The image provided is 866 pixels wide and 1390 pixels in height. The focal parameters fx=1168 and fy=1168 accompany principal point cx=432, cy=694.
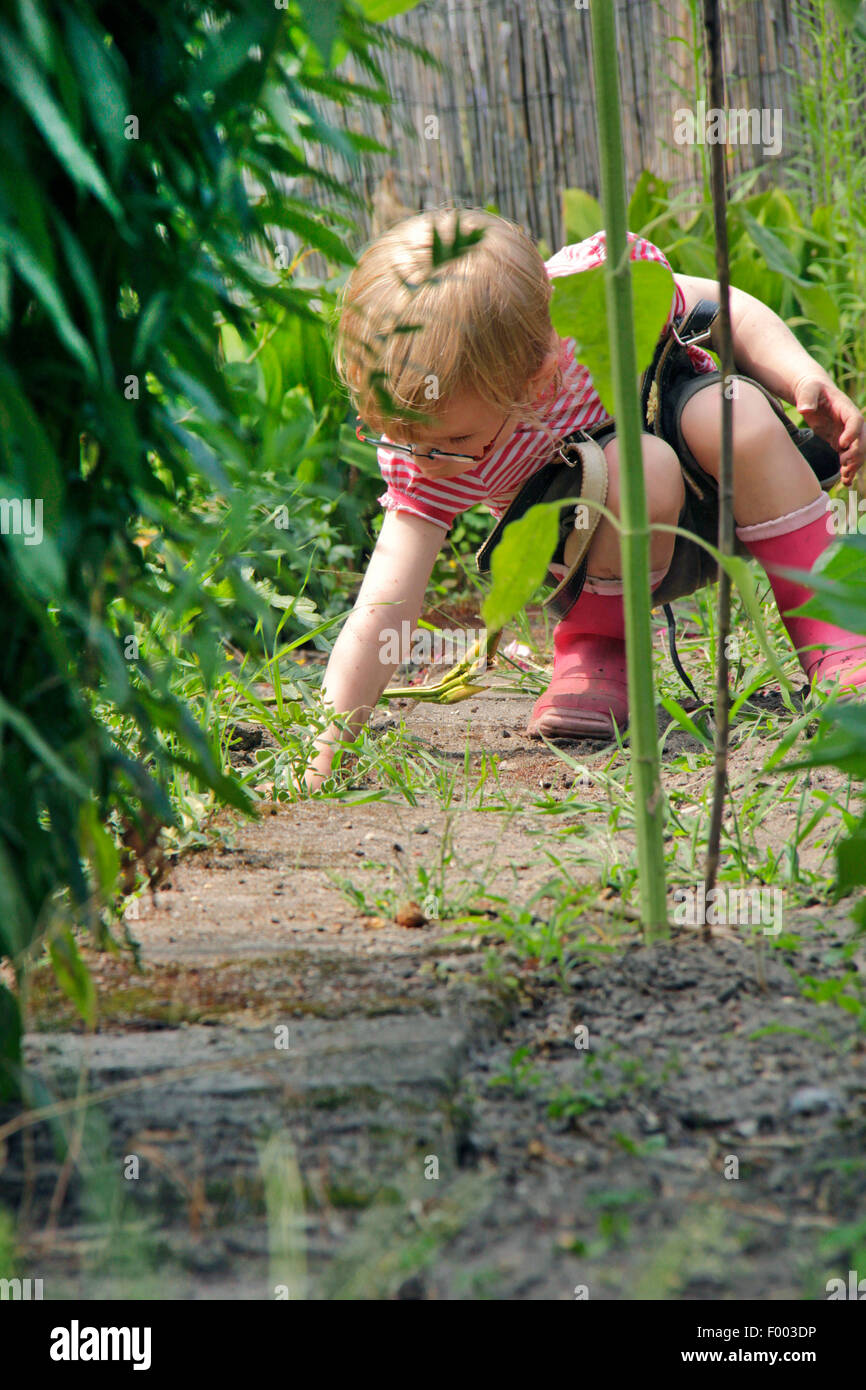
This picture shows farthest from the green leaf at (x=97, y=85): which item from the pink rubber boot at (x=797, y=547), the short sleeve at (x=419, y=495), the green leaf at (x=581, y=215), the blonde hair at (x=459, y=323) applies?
the green leaf at (x=581, y=215)

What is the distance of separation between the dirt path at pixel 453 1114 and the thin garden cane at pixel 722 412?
16cm

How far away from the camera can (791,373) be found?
6.62ft

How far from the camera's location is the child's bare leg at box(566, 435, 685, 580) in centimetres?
194

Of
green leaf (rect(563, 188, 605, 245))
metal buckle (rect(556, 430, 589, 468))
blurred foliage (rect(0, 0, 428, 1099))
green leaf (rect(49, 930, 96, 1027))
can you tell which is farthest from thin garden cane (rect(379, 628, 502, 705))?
green leaf (rect(563, 188, 605, 245))

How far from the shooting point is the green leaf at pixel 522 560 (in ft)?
3.22

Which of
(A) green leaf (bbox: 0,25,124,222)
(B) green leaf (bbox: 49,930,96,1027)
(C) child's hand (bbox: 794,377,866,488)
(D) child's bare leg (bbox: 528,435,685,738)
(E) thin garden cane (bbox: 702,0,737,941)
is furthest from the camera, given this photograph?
(D) child's bare leg (bbox: 528,435,685,738)

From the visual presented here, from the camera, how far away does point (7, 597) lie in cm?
83

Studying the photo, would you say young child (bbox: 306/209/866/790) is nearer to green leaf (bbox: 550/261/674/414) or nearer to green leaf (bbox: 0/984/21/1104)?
green leaf (bbox: 550/261/674/414)

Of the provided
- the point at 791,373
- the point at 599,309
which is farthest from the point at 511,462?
the point at 599,309

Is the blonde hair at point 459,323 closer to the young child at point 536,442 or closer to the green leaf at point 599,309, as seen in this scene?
the young child at point 536,442

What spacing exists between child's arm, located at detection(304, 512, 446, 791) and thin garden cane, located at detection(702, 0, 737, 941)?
86 centimetres

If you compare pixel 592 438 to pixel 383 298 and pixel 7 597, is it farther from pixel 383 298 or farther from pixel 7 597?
pixel 7 597
